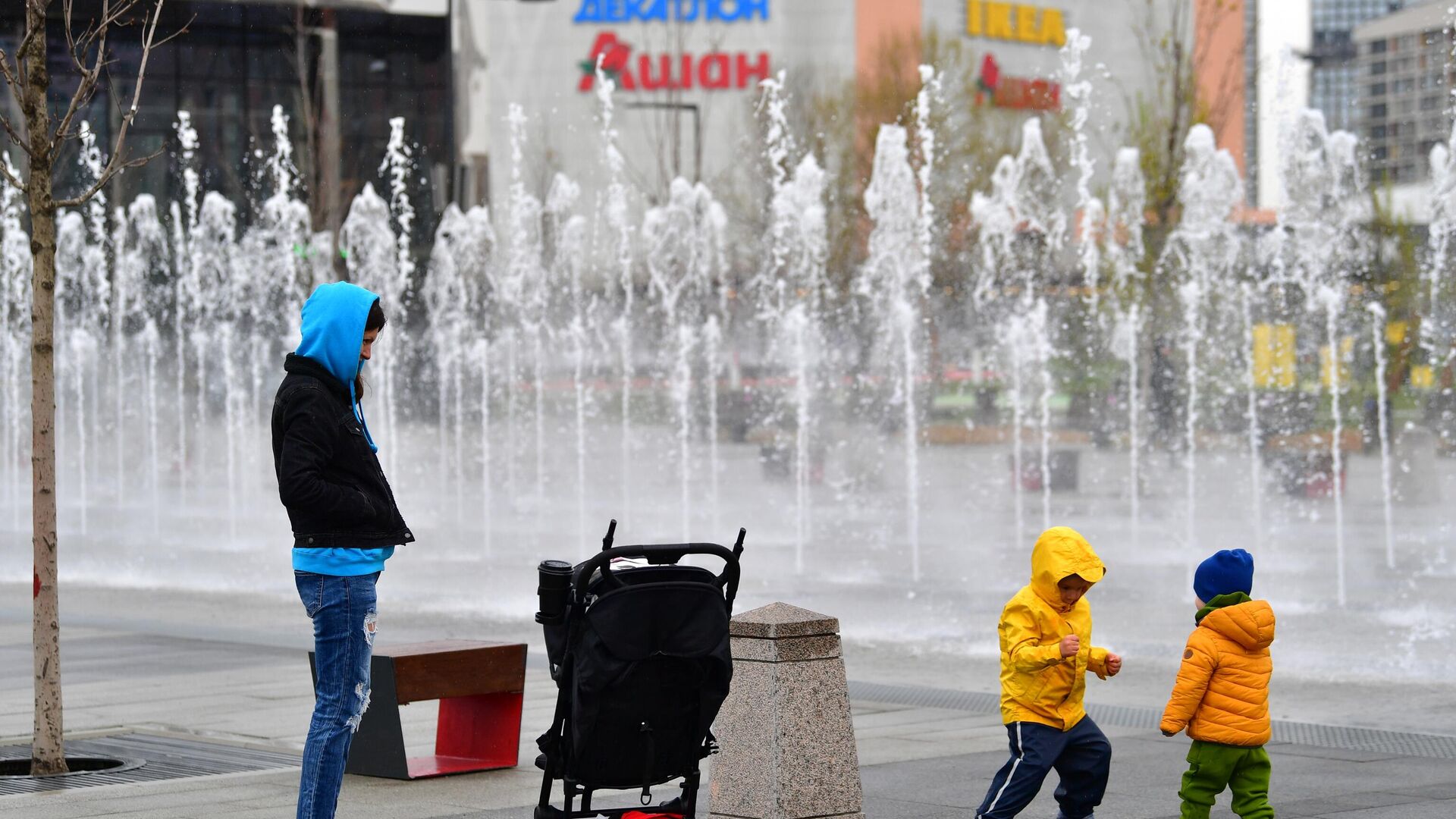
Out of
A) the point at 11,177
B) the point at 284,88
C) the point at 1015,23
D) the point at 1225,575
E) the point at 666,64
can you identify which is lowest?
the point at 1225,575

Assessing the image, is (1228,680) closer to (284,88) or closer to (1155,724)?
(1155,724)

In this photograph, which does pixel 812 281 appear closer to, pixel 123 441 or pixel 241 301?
pixel 241 301

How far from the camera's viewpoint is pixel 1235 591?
5.76 metres

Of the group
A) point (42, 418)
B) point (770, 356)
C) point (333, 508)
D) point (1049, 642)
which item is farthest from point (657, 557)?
point (770, 356)

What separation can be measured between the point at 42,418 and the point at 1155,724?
4.89 metres

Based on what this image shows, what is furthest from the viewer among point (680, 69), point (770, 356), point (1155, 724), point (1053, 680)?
point (680, 69)

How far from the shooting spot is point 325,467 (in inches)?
215

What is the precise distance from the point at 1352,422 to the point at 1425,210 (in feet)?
16.2

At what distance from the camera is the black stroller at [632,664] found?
505cm

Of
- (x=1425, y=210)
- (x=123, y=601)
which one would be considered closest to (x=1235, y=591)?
(x=123, y=601)

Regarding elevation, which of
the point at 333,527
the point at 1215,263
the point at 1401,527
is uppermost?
the point at 1215,263

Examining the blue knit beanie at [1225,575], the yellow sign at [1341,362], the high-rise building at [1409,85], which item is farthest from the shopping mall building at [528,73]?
the blue knit beanie at [1225,575]

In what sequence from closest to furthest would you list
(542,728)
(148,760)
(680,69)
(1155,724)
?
(148,760)
(542,728)
(1155,724)
(680,69)

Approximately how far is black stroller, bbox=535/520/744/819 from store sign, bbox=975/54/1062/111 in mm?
34755
